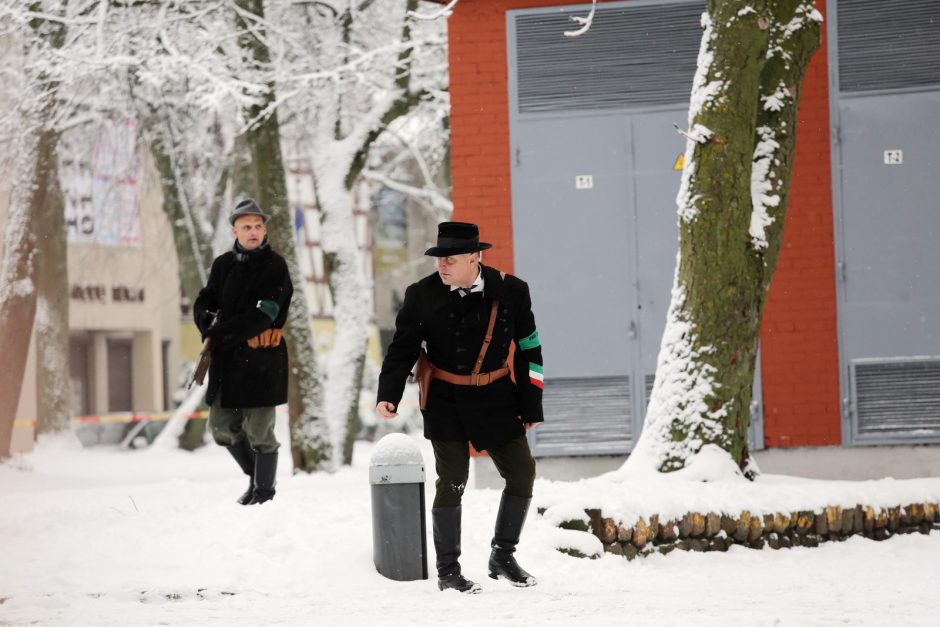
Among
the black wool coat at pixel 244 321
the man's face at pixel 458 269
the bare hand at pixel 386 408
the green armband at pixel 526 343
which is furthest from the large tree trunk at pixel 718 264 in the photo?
the bare hand at pixel 386 408

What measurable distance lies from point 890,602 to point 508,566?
1859 mm

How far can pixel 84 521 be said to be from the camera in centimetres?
988

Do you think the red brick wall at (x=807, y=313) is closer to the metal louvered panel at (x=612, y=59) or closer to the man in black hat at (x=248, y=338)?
the metal louvered panel at (x=612, y=59)

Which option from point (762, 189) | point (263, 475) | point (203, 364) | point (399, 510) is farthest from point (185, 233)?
point (399, 510)

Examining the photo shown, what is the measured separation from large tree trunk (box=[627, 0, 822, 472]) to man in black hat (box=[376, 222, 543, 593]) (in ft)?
8.95

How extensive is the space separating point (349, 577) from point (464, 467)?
89 cm

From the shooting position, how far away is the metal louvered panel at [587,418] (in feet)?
39.5

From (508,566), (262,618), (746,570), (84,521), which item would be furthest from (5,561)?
(746,570)

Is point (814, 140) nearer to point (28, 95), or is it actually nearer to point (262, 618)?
point (262, 618)

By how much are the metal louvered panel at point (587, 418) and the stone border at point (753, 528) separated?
8.99ft

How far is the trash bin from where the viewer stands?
25.0ft

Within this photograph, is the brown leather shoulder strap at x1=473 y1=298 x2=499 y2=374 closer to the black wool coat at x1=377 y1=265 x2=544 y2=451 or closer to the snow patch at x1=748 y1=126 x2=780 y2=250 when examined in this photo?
the black wool coat at x1=377 y1=265 x2=544 y2=451

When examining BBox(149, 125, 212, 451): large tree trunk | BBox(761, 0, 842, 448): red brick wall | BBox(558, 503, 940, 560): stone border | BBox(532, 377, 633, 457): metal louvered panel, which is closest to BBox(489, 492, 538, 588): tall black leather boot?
BBox(558, 503, 940, 560): stone border

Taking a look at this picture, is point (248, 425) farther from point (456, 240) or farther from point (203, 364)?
point (456, 240)
